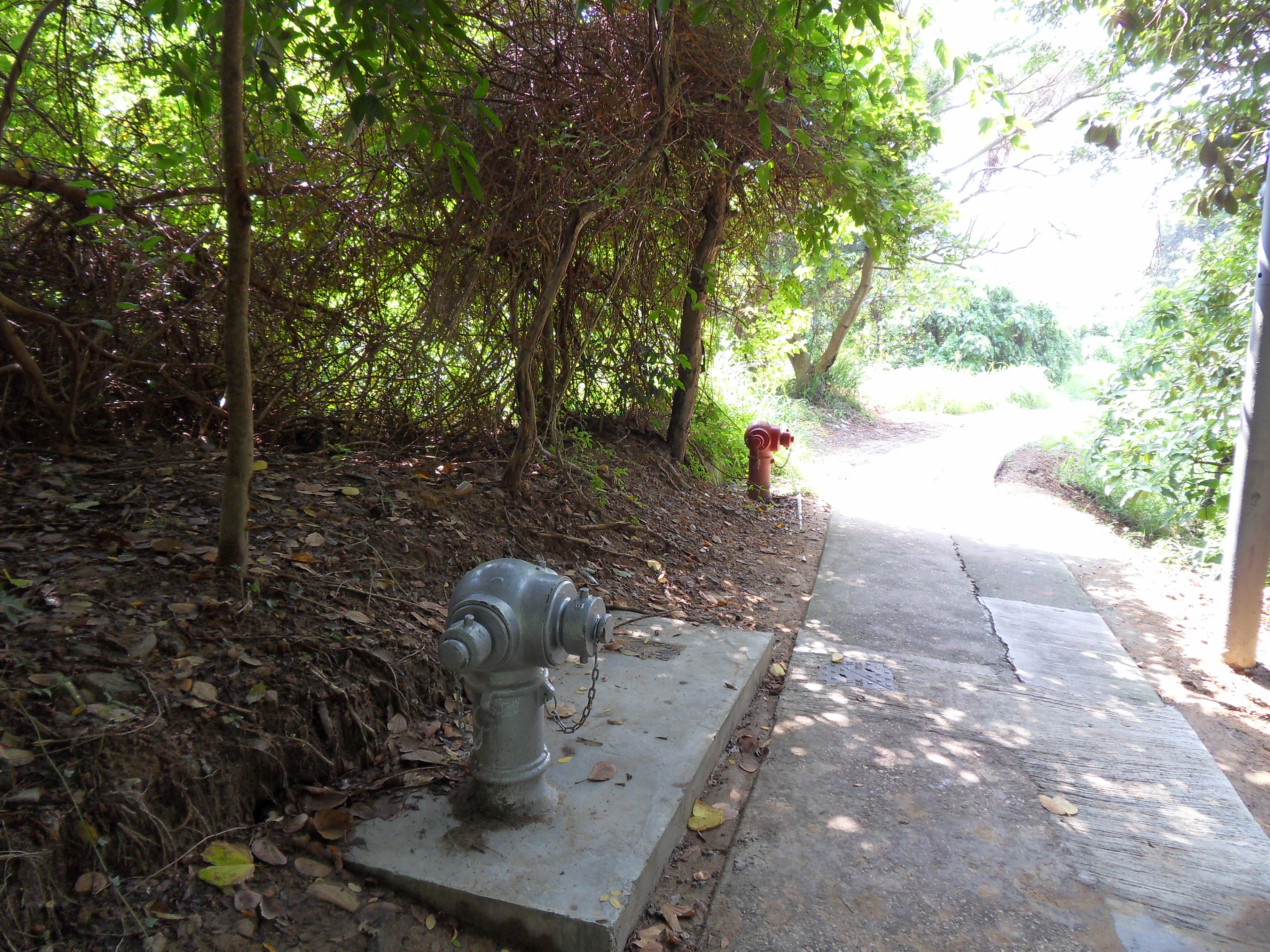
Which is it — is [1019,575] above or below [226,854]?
above

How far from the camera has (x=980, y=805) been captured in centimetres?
294

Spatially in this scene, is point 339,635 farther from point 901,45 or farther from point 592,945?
point 901,45

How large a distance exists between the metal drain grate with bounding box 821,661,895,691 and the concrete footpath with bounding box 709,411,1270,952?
13 millimetres

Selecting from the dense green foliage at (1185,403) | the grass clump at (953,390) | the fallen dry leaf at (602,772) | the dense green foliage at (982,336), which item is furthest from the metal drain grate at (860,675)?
the dense green foliage at (982,336)

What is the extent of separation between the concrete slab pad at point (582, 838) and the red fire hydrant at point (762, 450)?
191 inches

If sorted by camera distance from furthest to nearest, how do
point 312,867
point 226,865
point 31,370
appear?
point 31,370, point 312,867, point 226,865

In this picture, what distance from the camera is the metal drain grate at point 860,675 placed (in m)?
4.01

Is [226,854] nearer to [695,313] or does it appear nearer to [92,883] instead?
[92,883]

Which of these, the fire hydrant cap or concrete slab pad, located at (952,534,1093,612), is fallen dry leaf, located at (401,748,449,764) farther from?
concrete slab pad, located at (952,534,1093,612)

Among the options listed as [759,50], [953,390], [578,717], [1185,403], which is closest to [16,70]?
[759,50]

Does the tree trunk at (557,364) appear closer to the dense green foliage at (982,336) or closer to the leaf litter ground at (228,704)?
the leaf litter ground at (228,704)

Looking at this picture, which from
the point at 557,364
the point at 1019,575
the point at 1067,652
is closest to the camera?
the point at 1067,652

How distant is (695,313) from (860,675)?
13.6 ft

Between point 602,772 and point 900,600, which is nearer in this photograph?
point 602,772
